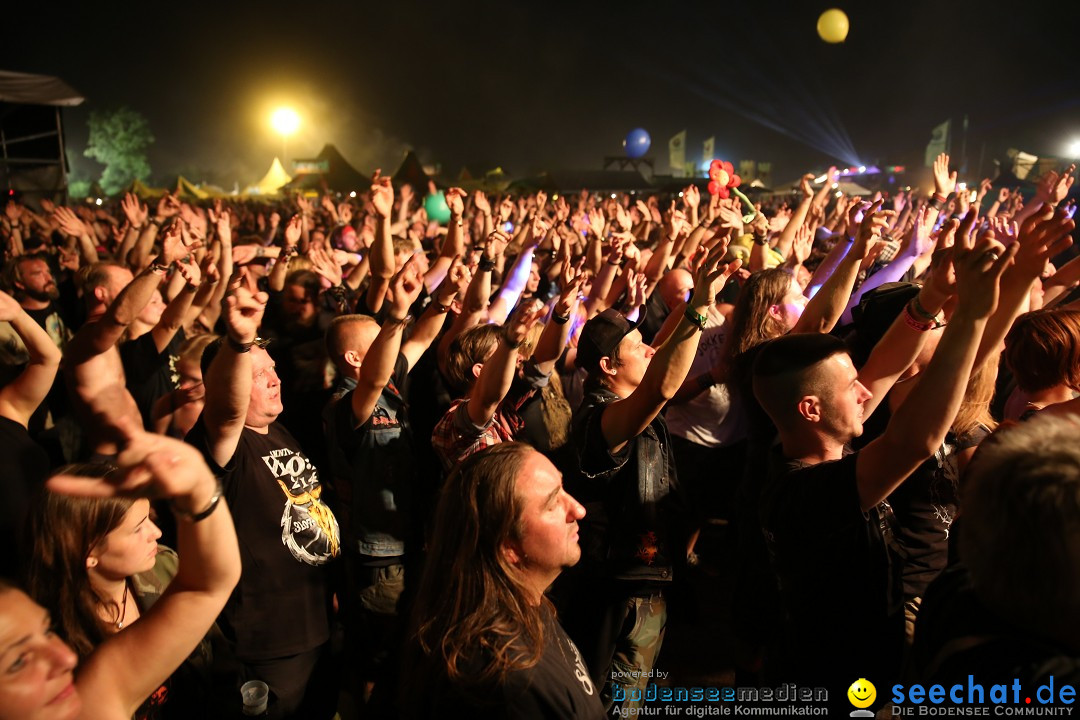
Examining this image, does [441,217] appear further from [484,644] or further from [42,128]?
[484,644]

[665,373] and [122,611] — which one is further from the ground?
[665,373]

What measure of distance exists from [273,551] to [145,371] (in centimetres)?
212

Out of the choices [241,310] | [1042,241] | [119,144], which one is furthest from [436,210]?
[119,144]

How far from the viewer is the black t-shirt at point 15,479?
8.06 feet

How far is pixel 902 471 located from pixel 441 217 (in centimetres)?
1549

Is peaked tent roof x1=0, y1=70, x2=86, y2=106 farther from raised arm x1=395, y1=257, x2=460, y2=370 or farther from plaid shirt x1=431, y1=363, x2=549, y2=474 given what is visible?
plaid shirt x1=431, y1=363, x2=549, y2=474

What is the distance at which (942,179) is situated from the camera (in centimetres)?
496

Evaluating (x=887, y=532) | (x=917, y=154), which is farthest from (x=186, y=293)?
(x=917, y=154)

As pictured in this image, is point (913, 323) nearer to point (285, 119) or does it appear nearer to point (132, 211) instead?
A: point (132, 211)

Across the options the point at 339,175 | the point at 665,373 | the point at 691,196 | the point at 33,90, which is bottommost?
the point at 339,175

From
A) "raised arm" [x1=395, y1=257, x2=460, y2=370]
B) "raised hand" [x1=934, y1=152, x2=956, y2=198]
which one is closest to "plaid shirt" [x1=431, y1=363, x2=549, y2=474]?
"raised arm" [x1=395, y1=257, x2=460, y2=370]

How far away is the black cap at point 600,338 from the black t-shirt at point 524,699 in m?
1.46

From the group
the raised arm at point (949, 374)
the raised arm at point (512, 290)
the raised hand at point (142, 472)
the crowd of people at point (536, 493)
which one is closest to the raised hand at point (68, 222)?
the crowd of people at point (536, 493)

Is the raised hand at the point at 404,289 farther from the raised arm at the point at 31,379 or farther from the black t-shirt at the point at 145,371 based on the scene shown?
the black t-shirt at the point at 145,371
